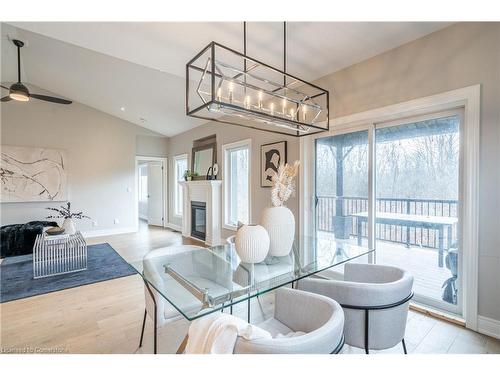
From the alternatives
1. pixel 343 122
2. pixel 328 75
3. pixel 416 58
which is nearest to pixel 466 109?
pixel 416 58

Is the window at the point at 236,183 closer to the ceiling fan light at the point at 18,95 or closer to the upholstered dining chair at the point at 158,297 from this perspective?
the upholstered dining chair at the point at 158,297

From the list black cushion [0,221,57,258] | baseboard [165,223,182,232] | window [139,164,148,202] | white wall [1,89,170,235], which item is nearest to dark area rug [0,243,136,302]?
black cushion [0,221,57,258]

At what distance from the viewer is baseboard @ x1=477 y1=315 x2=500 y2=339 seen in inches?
76.8

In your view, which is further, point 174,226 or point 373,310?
point 174,226

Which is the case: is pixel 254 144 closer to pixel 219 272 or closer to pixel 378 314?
pixel 219 272

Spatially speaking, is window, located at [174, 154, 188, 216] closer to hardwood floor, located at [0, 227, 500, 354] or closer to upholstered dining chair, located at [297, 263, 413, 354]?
hardwood floor, located at [0, 227, 500, 354]

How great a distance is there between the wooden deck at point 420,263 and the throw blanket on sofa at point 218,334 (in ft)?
7.68

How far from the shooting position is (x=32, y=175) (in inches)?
207

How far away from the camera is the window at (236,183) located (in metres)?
4.63

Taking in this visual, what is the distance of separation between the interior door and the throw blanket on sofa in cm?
694

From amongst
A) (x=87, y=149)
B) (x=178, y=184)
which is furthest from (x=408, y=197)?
(x=87, y=149)

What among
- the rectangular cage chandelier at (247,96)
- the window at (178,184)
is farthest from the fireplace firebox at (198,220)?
the rectangular cage chandelier at (247,96)

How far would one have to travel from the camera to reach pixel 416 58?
2354 millimetres

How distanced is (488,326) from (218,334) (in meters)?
2.41
